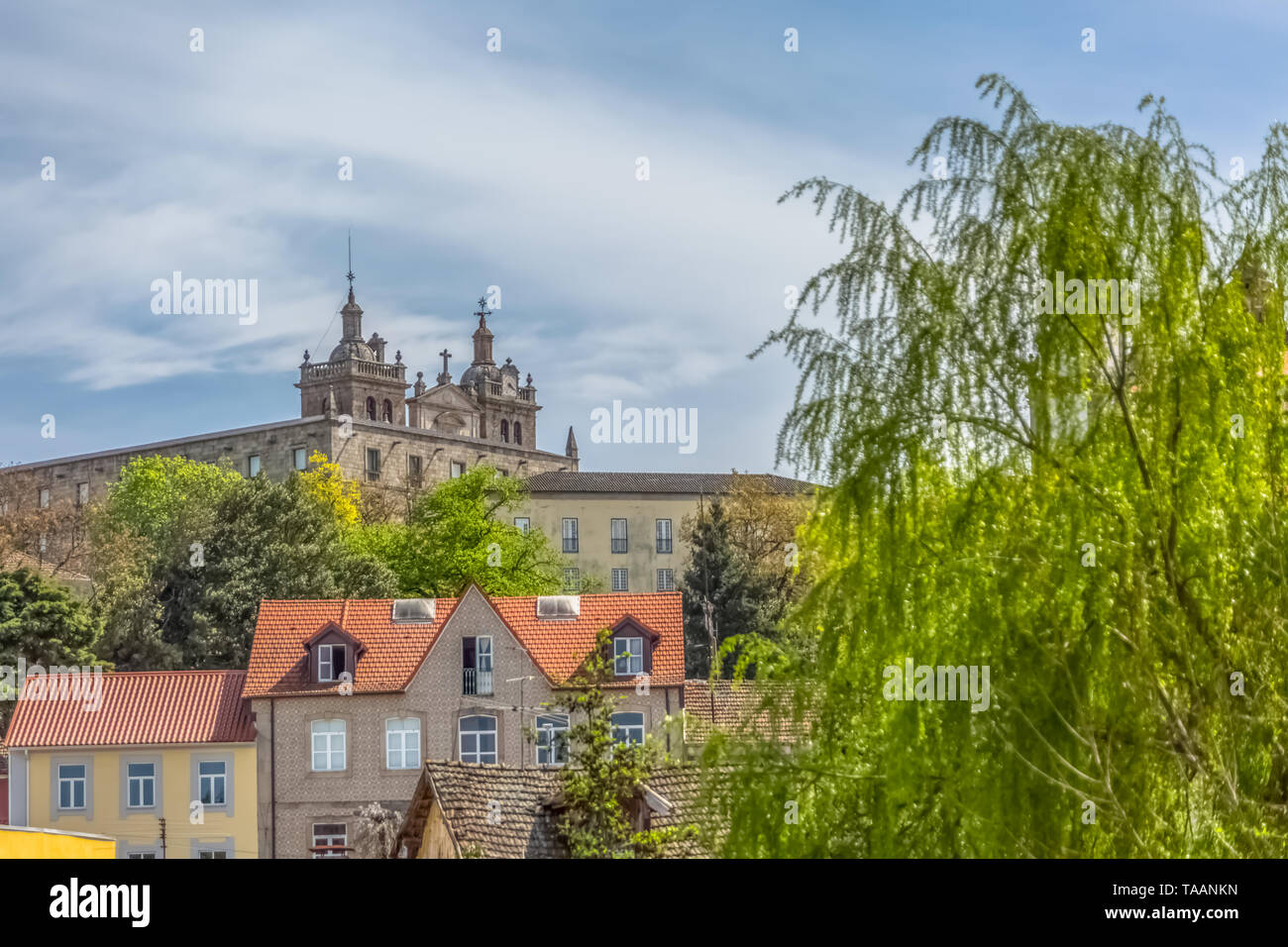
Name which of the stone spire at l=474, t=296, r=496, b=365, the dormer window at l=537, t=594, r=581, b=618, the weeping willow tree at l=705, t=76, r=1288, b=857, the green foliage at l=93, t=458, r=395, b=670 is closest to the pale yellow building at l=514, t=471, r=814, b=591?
the green foliage at l=93, t=458, r=395, b=670

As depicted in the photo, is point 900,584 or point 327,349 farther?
point 327,349

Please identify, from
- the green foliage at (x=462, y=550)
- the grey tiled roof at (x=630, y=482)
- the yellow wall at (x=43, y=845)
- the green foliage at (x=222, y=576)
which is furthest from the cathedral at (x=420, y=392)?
the yellow wall at (x=43, y=845)

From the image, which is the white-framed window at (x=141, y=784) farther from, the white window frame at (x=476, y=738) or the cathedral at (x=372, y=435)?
the cathedral at (x=372, y=435)

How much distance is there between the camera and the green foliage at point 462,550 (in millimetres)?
52856

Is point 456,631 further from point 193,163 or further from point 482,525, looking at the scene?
point 193,163

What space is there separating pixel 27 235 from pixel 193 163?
1154 centimetres

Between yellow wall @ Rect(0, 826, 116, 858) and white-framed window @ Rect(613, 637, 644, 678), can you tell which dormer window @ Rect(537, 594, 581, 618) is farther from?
yellow wall @ Rect(0, 826, 116, 858)

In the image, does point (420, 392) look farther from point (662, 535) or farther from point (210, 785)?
point (210, 785)

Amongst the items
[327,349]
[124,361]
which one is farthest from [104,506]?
[124,361]

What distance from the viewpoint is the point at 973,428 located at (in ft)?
23.7

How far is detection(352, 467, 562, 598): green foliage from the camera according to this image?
52856 mm

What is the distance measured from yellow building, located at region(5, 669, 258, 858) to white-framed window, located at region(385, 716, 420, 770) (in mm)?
3341

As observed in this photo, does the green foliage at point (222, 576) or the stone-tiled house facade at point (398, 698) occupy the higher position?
the green foliage at point (222, 576)

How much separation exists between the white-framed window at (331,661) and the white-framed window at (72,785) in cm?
607
